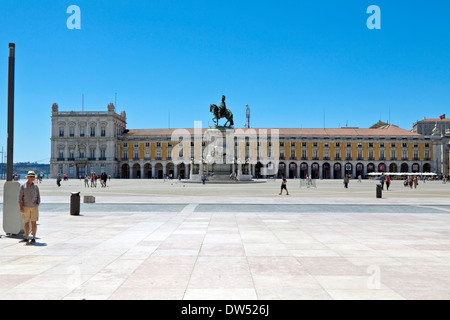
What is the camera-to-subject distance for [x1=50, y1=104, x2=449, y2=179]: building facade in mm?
85188

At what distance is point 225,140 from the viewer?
48.0m

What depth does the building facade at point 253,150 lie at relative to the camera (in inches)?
3354

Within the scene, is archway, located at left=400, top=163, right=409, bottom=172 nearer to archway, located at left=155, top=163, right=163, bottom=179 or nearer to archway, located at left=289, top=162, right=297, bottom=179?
archway, located at left=289, top=162, right=297, bottom=179

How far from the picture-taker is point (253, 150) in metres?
86.4

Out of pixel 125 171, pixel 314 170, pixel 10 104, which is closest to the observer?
pixel 10 104

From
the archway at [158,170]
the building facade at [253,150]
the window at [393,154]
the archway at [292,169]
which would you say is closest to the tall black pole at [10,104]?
the building facade at [253,150]

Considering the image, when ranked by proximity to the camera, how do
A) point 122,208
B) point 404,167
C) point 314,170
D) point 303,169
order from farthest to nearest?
point 303,169, point 314,170, point 404,167, point 122,208

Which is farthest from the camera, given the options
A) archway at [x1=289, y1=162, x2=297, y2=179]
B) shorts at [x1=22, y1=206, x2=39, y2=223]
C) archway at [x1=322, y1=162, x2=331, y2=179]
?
archway at [x1=322, y1=162, x2=331, y2=179]

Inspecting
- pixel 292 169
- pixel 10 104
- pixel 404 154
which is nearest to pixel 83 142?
pixel 292 169

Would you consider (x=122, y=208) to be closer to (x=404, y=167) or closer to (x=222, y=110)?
(x=222, y=110)

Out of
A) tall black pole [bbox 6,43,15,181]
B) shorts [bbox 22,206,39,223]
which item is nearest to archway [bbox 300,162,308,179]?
tall black pole [bbox 6,43,15,181]

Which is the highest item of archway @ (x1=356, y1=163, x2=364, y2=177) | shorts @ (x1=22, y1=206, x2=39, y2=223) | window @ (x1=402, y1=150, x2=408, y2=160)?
window @ (x1=402, y1=150, x2=408, y2=160)

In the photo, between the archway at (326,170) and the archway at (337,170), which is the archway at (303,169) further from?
the archway at (337,170)

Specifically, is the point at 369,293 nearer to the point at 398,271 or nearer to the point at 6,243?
the point at 398,271
